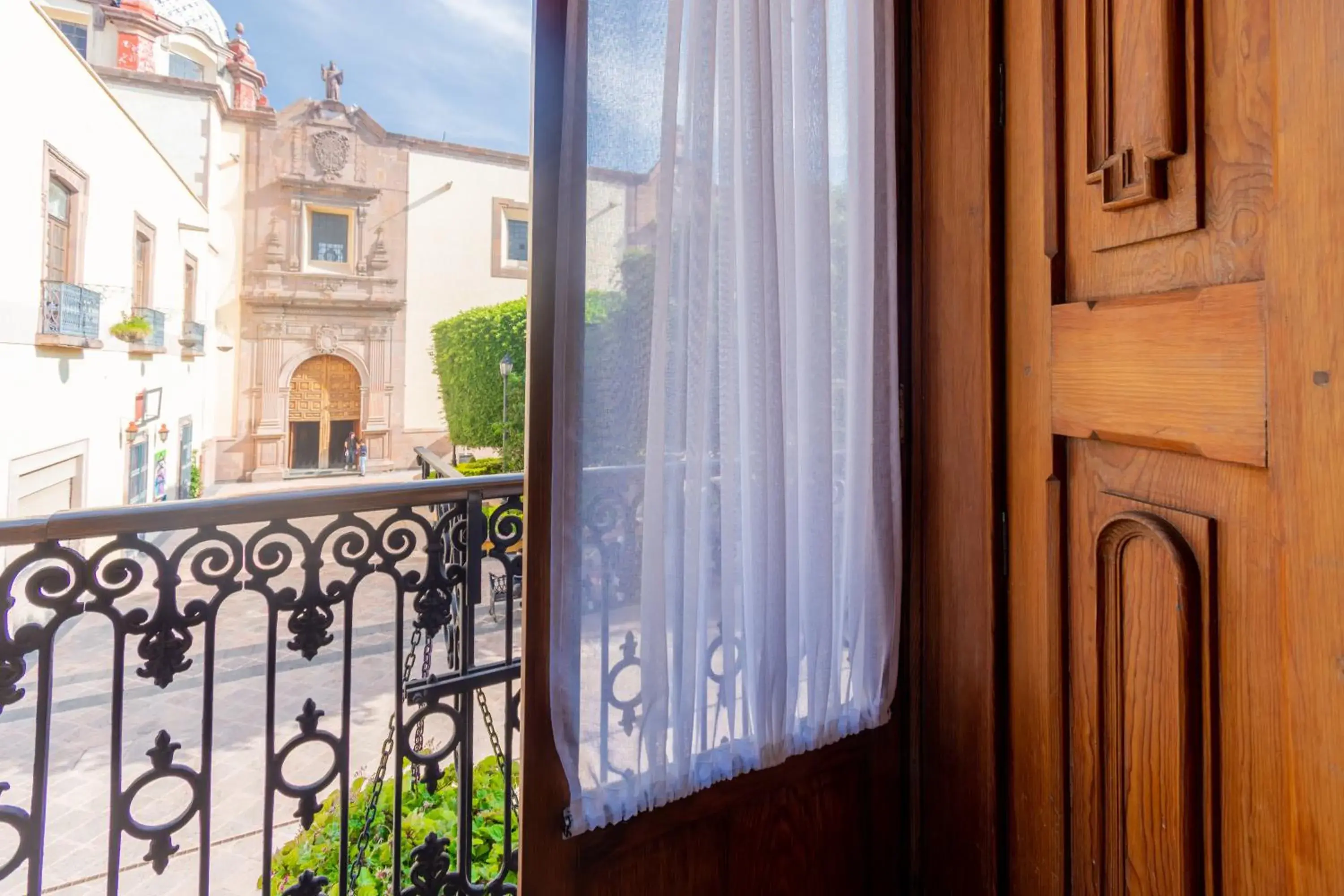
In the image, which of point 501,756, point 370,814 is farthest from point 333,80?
point 501,756

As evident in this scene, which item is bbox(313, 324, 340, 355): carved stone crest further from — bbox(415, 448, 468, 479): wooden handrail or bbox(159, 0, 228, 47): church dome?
bbox(415, 448, 468, 479): wooden handrail

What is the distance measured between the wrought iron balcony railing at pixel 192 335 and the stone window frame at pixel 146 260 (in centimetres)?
96

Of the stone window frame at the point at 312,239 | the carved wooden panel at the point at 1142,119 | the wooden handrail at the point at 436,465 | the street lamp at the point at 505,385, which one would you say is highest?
the stone window frame at the point at 312,239

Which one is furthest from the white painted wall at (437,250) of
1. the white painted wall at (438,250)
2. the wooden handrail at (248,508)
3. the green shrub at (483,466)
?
the wooden handrail at (248,508)

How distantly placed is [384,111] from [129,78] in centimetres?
383

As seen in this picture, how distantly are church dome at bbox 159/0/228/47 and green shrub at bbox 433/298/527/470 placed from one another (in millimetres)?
8777

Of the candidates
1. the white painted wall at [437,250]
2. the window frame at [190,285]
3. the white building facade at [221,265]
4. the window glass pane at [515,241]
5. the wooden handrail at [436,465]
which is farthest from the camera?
the window glass pane at [515,241]

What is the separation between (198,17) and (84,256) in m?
8.93

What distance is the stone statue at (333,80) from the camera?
36.4 ft

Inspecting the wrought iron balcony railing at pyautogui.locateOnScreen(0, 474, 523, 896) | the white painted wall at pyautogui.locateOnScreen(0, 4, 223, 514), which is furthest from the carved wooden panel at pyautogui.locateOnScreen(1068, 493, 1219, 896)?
the white painted wall at pyautogui.locateOnScreen(0, 4, 223, 514)

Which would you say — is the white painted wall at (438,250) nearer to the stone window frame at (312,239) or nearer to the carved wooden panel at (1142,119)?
the stone window frame at (312,239)

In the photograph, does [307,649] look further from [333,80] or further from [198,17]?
[198,17]

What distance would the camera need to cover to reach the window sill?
5484mm

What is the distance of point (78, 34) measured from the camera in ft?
31.6
